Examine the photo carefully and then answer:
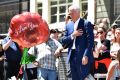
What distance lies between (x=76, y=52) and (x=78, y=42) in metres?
0.19

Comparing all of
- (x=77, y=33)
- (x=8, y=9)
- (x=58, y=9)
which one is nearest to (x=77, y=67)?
(x=77, y=33)

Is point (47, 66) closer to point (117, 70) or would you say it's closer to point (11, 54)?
point (11, 54)

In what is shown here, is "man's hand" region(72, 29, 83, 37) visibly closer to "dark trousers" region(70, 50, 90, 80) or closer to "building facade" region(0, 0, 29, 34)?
"dark trousers" region(70, 50, 90, 80)

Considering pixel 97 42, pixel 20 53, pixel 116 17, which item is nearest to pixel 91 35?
pixel 97 42

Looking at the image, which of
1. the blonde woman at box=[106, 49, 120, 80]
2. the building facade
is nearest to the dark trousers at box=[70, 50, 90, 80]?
the blonde woman at box=[106, 49, 120, 80]

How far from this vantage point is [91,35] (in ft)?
29.2

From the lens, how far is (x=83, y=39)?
9.04 m

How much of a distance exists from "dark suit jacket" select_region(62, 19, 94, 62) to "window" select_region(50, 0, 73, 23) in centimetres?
1537

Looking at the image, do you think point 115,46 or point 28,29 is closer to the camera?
point 28,29

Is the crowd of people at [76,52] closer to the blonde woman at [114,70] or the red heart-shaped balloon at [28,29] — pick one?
the blonde woman at [114,70]

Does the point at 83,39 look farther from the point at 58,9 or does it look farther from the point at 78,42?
the point at 58,9

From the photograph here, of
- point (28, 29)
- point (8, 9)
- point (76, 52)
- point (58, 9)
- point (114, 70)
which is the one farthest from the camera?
point (8, 9)

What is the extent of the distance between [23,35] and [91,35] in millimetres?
1605

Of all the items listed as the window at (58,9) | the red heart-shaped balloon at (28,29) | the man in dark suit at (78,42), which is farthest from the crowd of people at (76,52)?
the window at (58,9)
